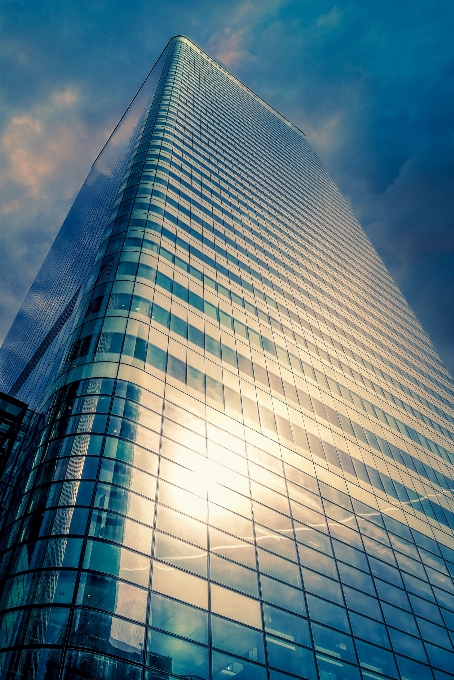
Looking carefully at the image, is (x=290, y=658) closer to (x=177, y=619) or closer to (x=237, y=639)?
(x=237, y=639)

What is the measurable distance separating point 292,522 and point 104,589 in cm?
1170

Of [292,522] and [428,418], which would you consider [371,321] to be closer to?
[428,418]

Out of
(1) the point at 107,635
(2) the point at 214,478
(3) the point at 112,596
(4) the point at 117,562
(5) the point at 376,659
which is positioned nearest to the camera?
(1) the point at 107,635

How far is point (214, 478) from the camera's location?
21.6 m

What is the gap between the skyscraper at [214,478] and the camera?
48.1ft

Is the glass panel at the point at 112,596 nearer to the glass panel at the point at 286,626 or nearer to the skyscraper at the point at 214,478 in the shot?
the skyscraper at the point at 214,478

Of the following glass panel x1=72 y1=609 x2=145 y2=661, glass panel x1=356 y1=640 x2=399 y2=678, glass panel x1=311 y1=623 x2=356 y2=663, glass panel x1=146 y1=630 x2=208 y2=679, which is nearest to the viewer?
glass panel x1=72 y1=609 x2=145 y2=661

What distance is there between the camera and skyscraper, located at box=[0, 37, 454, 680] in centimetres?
1466

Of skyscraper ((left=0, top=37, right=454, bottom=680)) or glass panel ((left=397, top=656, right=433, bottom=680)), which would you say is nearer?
skyscraper ((left=0, top=37, right=454, bottom=680))

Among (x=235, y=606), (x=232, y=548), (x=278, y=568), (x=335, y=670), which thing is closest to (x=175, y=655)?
(x=235, y=606)

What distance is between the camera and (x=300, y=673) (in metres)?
16.8

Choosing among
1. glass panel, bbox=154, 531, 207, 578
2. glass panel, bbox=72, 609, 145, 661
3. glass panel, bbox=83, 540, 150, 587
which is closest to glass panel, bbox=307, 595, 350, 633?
glass panel, bbox=154, 531, 207, 578

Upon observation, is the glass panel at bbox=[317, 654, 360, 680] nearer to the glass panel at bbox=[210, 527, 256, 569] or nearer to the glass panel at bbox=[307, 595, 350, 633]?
the glass panel at bbox=[307, 595, 350, 633]

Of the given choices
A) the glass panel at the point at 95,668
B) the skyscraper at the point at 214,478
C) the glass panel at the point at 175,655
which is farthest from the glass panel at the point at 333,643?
the glass panel at the point at 95,668
